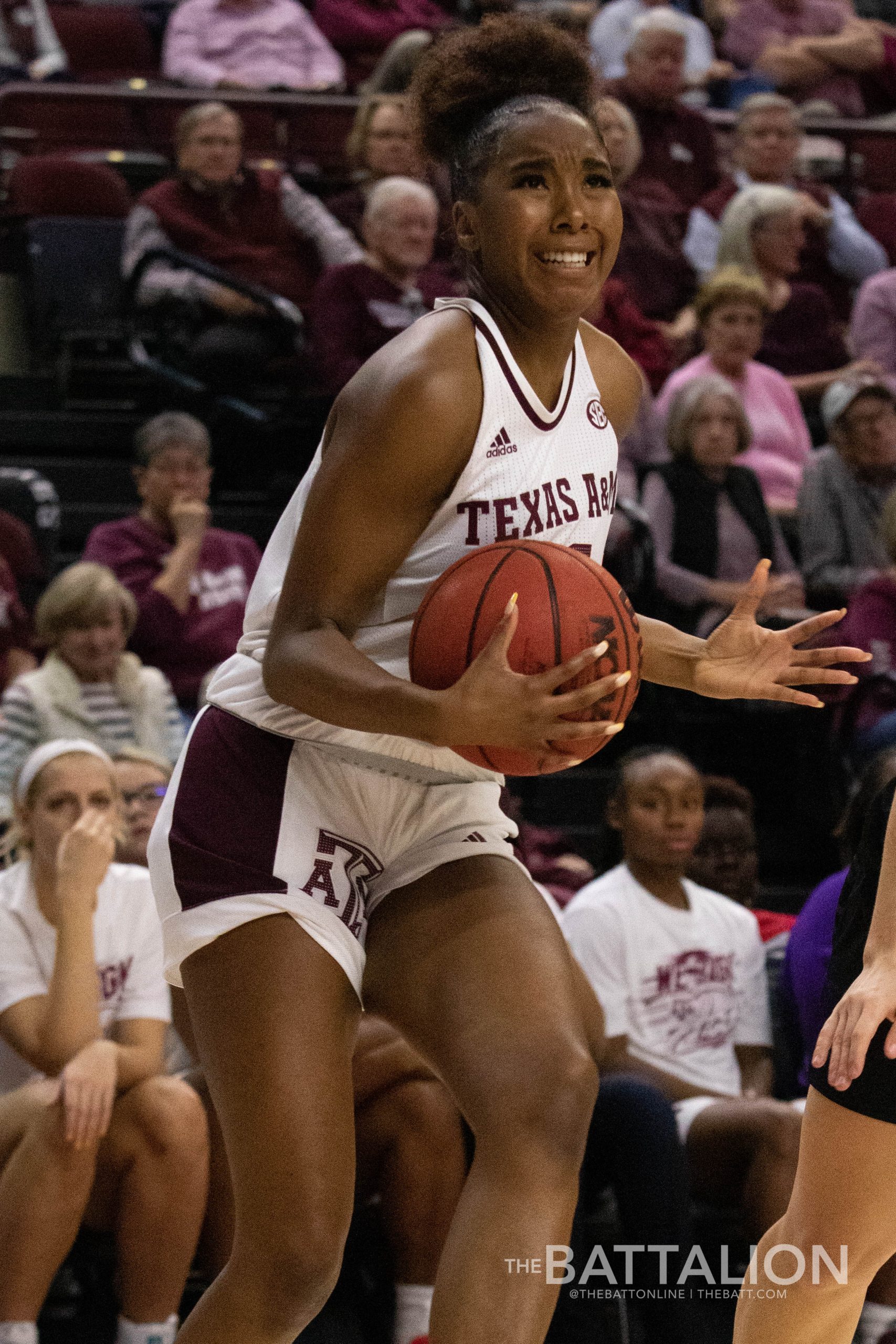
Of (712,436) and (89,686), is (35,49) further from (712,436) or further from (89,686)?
(89,686)

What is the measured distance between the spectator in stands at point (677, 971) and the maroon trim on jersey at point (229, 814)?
197cm

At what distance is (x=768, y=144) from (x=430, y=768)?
6.08 meters

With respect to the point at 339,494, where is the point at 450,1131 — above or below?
below

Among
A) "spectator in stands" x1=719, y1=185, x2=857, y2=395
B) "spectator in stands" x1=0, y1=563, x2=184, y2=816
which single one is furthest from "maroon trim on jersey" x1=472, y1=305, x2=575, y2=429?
"spectator in stands" x1=719, y1=185, x2=857, y2=395

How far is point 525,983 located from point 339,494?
0.66m

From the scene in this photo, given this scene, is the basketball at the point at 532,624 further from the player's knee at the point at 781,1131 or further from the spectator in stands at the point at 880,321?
the spectator in stands at the point at 880,321

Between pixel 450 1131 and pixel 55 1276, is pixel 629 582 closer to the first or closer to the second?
pixel 450 1131

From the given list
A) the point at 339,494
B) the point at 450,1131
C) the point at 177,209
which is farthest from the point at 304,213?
the point at 339,494

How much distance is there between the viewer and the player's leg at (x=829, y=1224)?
2557 millimetres

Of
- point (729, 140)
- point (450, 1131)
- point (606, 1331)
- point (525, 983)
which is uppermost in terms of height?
point (729, 140)

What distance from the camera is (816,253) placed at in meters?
8.00

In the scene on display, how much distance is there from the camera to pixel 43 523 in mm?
5785

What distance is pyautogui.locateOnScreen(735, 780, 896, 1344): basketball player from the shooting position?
2.48 meters

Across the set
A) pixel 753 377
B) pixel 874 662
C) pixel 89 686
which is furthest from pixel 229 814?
pixel 753 377
